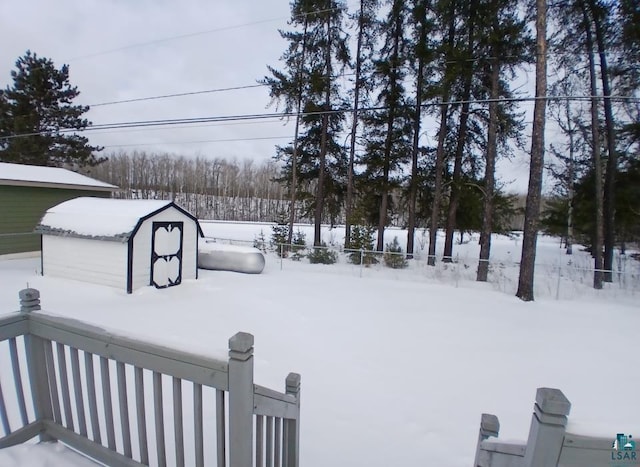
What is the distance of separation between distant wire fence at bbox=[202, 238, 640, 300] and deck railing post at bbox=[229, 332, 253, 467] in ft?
30.3

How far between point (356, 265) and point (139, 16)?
35.1 feet

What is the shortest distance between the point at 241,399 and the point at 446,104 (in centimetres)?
906

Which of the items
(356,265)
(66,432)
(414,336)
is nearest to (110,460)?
(66,432)

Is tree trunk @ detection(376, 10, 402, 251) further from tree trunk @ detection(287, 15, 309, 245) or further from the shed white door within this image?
the shed white door

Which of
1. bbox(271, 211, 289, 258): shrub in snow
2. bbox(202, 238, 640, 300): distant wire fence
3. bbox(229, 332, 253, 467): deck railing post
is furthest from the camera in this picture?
bbox(271, 211, 289, 258): shrub in snow

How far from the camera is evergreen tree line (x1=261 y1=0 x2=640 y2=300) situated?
390 inches

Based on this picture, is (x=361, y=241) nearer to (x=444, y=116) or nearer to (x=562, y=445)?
(x=444, y=116)

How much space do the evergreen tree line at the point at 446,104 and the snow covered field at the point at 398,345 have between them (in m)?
2.25

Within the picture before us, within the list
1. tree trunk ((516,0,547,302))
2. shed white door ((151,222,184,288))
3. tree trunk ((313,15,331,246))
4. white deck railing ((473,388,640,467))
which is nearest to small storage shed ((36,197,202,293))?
shed white door ((151,222,184,288))

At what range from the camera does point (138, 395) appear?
5.39 feet

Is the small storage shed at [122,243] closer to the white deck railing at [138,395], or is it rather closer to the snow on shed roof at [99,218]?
the snow on shed roof at [99,218]

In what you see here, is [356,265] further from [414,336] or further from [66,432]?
[66,432]

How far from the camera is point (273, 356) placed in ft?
15.5

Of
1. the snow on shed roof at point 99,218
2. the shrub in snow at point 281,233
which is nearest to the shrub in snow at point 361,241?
the shrub in snow at point 281,233
